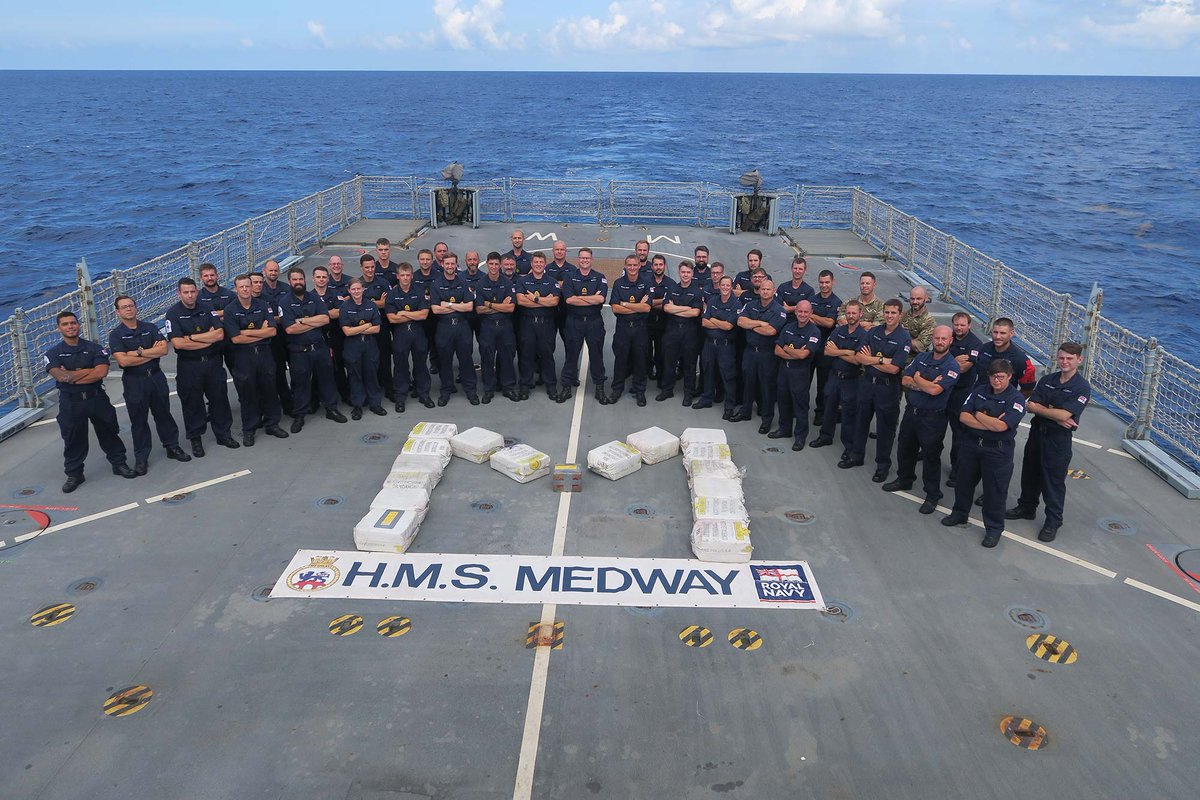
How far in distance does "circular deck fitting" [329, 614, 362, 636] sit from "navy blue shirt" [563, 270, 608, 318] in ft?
17.5

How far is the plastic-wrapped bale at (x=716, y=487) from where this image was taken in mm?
8008

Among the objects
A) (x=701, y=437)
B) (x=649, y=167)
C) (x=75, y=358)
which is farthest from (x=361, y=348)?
(x=649, y=167)

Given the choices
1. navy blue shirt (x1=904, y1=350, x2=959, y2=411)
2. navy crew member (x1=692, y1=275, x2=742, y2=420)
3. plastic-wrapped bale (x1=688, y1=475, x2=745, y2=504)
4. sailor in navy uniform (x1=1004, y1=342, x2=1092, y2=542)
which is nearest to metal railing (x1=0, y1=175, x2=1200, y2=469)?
sailor in navy uniform (x1=1004, y1=342, x2=1092, y2=542)

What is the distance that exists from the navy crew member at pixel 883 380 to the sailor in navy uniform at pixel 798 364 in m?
0.70

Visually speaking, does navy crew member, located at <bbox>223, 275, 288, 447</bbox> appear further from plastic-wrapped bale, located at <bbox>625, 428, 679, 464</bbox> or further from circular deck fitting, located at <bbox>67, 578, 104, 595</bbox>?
plastic-wrapped bale, located at <bbox>625, 428, 679, 464</bbox>

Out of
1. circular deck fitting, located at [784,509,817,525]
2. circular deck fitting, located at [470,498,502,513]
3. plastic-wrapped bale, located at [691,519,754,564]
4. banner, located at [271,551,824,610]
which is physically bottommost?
banner, located at [271,551,824,610]

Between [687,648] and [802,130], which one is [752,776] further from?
[802,130]

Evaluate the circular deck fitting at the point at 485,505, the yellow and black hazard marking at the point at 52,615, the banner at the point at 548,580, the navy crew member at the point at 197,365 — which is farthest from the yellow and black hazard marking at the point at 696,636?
the navy crew member at the point at 197,365

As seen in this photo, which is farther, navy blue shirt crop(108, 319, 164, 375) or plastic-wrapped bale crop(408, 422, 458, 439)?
plastic-wrapped bale crop(408, 422, 458, 439)

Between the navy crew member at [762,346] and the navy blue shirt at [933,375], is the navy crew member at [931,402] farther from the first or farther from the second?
the navy crew member at [762,346]

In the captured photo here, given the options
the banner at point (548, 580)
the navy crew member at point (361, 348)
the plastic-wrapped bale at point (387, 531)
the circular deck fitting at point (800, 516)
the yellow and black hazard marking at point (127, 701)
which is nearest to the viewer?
the yellow and black hazard marking at point (127, 701)

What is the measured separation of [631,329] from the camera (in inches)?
426

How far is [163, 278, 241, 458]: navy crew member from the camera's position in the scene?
898 centimetres

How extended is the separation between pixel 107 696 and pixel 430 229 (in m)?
16.4
